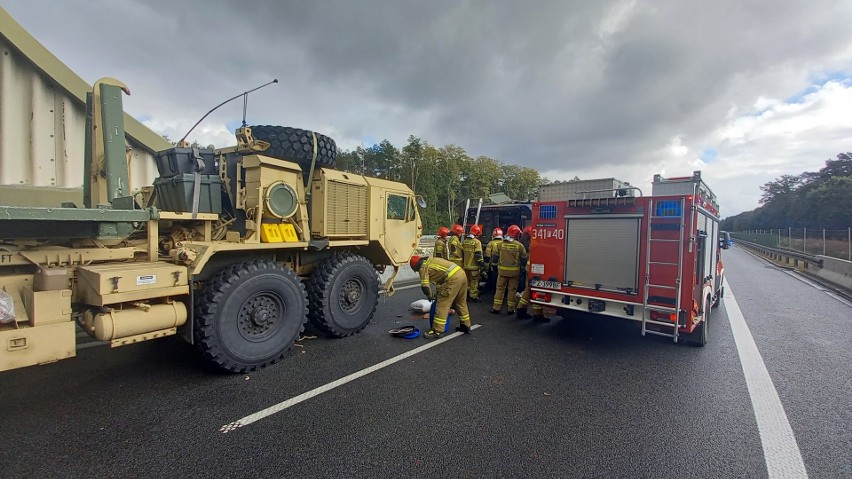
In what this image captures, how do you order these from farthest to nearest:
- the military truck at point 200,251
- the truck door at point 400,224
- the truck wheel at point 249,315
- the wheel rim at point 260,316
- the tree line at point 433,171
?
1. the tree line at point 433,171
2. the truck door at point 400,224
3. the wheel rim at point 260,316
4. the truck wheel at point 249,315
5. the military truck at point 200,251

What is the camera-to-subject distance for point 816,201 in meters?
39.0

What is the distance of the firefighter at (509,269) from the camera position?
22.9ft

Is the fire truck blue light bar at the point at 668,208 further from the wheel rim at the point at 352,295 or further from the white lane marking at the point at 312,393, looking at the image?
the wheel rim at the point at 352,295

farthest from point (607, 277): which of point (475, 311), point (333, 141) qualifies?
point (333, 141)

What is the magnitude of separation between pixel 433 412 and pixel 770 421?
2950mm

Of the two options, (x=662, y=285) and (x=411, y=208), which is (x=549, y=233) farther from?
(x=411, y=208)

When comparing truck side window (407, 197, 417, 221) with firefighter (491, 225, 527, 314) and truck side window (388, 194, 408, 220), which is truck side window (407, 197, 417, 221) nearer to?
truck side window (388, 194, 408, 220)

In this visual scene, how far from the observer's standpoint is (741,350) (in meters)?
Result: 5.09

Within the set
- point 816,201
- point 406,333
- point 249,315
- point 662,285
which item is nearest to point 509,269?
point 406,333

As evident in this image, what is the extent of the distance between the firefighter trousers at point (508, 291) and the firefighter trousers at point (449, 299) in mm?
1575

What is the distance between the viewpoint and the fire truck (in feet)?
14.8

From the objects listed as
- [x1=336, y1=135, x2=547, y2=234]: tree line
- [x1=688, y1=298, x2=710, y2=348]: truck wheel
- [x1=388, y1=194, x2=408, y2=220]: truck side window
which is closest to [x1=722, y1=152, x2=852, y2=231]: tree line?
[x1=336, y1=135, x2=547, y2=234]: tree line

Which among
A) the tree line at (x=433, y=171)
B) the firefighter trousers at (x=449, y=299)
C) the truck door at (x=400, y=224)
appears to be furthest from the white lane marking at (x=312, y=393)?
the tree line at (x=433, y=171)

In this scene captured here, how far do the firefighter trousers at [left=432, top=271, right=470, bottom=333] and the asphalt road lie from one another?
417 millimetres
